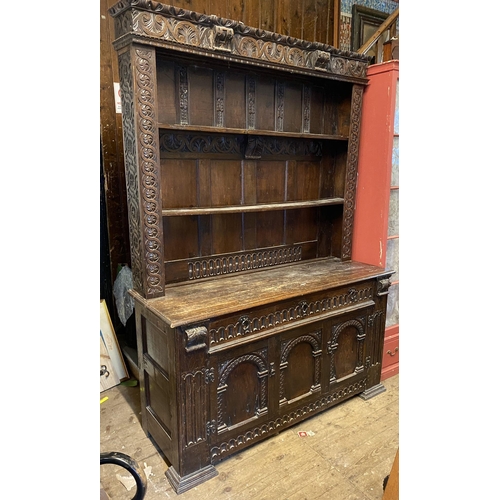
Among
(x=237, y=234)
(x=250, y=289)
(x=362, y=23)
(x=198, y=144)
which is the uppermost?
(x=362, y=23)

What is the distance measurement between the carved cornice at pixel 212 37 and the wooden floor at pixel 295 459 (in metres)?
1.98

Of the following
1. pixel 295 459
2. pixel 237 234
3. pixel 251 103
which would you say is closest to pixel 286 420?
pixel 295 459

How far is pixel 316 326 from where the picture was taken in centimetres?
221

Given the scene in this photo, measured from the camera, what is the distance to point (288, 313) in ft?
6.80

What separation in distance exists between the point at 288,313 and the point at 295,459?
74 centimetres

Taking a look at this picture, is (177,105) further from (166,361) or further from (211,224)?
(166,361)

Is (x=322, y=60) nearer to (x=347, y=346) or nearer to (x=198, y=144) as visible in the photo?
(x=198, y=144)

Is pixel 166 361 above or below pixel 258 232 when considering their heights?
below

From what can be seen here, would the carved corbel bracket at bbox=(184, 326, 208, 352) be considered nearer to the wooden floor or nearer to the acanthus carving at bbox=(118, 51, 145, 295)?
the acanthus carving at bbox=(118, 51, 145, 295)

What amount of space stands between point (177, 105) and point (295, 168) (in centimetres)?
88

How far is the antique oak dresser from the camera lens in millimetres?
1784

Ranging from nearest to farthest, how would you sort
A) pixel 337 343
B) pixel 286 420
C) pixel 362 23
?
pixel 286 420
pixel 337 343
pixel 362 23

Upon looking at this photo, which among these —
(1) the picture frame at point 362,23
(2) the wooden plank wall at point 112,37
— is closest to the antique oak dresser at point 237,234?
(2) the wooden plank wall at point 112,37
